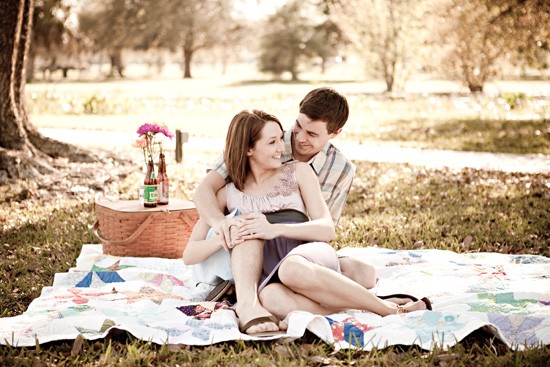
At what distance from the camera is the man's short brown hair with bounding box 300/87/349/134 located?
3.83 m

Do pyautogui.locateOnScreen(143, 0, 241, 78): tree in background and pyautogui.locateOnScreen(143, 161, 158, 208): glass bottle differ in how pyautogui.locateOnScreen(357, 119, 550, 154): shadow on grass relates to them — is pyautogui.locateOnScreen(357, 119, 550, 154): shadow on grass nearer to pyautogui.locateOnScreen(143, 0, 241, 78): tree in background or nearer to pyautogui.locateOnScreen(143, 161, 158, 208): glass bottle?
pyautogui.locateOnScreen(143, 161, 158, 208): glass bottle

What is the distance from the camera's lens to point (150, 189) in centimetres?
490

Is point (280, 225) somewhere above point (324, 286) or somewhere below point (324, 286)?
above

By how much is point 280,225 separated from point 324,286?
447 mm

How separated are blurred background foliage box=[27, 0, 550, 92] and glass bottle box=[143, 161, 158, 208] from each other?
9172 millimetres

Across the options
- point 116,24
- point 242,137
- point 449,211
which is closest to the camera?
point 242,137

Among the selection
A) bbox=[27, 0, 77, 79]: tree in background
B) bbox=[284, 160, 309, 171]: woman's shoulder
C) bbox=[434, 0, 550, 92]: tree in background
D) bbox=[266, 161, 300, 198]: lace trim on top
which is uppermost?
bbox=[27, 0, 77, 79]: tree in background

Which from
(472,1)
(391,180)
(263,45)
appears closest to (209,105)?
(472,1)

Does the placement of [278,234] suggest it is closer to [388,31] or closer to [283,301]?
[283,301]

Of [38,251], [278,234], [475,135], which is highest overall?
[475,135]

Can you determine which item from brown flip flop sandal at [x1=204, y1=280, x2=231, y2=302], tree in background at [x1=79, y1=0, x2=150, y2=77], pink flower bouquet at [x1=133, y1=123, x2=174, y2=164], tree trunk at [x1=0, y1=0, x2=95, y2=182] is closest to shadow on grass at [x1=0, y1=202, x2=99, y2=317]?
pink flower bouquet at [x1=133, y1=123, x2=174, y2=164]

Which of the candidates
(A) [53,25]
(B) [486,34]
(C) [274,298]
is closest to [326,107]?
(C) [274,298]

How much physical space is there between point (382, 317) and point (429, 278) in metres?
0.96

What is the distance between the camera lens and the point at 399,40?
21.4 m
